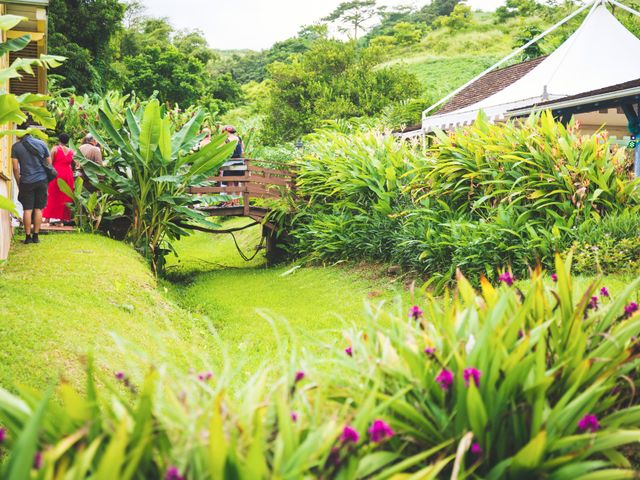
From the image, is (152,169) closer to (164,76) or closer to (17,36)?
(17,36)

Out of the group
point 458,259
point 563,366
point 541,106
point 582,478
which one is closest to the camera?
point 582,478

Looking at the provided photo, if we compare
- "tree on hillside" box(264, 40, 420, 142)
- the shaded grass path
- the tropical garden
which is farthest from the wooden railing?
"tree on hillside" box(264, 40, 420, 142)

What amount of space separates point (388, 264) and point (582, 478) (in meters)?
9.78

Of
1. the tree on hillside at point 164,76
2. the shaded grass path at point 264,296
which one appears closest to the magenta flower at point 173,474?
the shaded grass path at point 264,296

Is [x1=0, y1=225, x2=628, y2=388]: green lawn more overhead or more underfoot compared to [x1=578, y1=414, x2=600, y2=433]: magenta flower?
more underfoot

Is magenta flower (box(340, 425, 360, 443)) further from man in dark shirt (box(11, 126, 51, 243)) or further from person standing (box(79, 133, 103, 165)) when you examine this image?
person standing (box(79, 133, 103, 165))

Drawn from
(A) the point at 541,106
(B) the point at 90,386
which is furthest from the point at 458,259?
(B) the point at 90,386

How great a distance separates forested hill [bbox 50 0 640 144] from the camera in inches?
1400

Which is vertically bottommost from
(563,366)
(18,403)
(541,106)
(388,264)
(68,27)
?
(388,264)

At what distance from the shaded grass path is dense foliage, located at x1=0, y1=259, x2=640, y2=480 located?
Answer: 13.9ft

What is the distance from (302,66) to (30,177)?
28.5m

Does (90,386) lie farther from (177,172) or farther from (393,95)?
(393,95)

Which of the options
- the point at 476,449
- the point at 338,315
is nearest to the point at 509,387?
the point at 476,449

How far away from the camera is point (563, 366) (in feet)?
10.7
